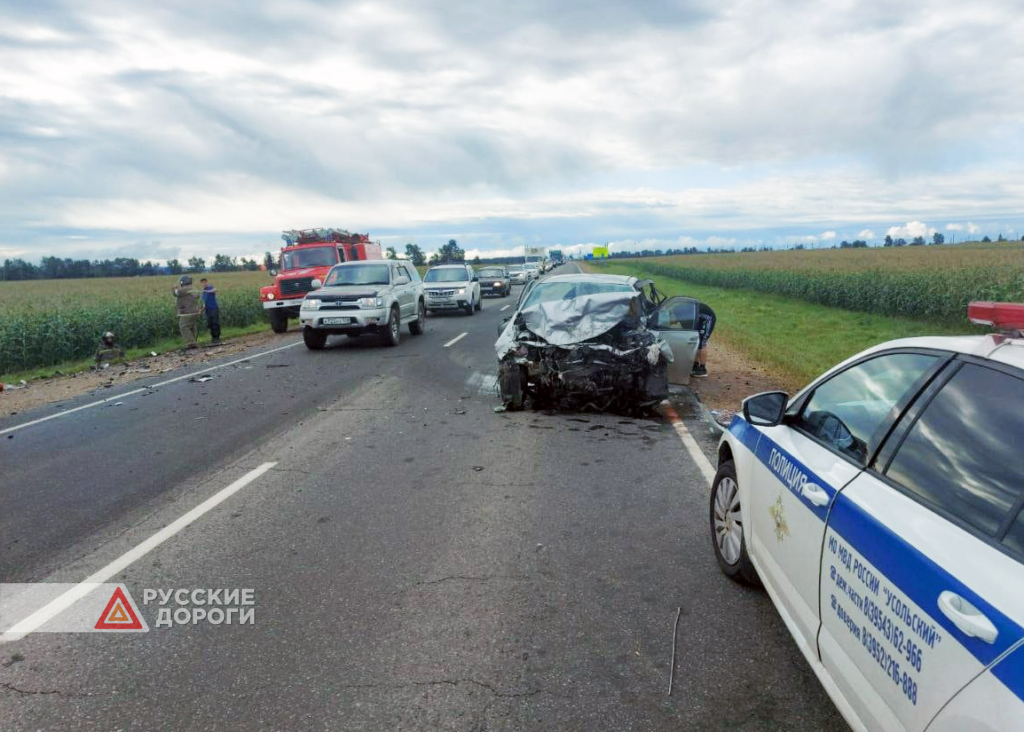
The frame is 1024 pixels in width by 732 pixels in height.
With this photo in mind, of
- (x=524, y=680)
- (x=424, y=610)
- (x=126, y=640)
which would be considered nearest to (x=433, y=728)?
(x=524, y=680)

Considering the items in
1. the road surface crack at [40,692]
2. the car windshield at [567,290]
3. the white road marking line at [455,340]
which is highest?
the car windshield at [567,290]

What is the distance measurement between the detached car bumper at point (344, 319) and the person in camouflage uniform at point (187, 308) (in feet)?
15.3

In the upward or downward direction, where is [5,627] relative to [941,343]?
downward

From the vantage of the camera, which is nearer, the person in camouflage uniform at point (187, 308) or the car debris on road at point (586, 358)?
the car debris on road at point (586, 358)

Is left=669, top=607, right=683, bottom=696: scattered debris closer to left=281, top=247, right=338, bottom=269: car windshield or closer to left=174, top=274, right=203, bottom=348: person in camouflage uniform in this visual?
left=174, top=274, right=203, bottom=348: person in camouflage uniform

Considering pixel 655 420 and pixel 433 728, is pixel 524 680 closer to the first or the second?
pixel 433 728

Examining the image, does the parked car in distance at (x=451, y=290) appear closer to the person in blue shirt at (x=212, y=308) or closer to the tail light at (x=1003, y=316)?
the person in blue shirt at (x=212, y=308)

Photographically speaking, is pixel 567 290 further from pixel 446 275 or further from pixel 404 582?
pixel 446 275

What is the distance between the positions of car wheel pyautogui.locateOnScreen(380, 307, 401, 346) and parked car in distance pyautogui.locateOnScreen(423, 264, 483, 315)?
8.07 metres

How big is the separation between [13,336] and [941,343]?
1876 cm

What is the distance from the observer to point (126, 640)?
3568 mm

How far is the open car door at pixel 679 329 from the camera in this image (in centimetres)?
936

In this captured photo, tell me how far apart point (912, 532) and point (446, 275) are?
25.2 m

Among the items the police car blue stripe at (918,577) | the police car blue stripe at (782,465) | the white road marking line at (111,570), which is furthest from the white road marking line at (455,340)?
the police car blue stripe at (918,577)
